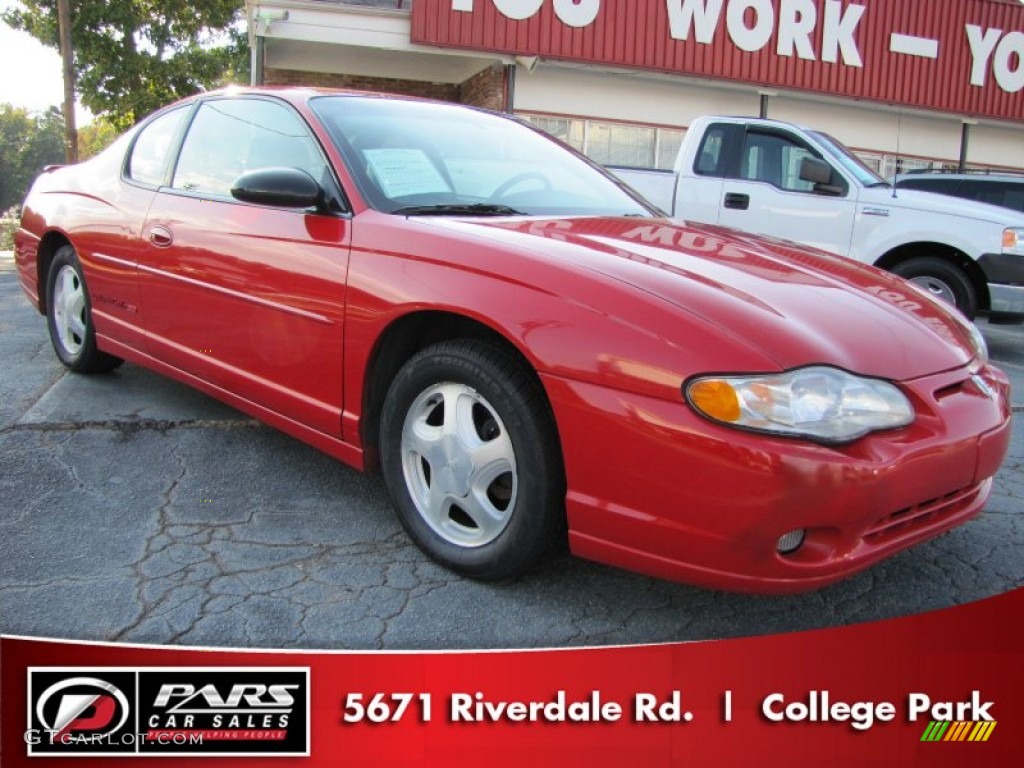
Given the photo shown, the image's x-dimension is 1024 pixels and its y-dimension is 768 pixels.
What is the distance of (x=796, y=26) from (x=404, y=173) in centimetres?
1200

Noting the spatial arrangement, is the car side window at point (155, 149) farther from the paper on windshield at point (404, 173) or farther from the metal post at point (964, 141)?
the metal post at point (964, 141)

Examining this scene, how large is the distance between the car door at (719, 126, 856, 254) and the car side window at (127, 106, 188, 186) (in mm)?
4687

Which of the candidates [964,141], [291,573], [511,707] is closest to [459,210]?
[291,573]

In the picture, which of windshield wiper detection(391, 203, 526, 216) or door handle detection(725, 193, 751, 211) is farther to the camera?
→ door handle detection(725, 193, 751, 211)

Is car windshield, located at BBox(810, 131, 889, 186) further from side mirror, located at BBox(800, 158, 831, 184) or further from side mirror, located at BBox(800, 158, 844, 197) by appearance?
side mirror, located at BBox(800, 158, 831, 184)

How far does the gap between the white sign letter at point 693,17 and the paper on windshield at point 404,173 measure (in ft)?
35.3

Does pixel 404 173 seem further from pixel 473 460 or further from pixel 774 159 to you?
pixel 774 159

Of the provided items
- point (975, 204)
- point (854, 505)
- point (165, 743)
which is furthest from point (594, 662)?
point (975, 204)

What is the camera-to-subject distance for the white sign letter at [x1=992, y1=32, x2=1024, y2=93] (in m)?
14.5

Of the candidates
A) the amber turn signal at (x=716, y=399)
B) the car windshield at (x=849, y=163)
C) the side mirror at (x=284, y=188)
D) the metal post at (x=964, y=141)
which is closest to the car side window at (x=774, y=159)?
the car windshield at (x=849, y=163)

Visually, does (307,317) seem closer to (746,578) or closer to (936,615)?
(746,578)

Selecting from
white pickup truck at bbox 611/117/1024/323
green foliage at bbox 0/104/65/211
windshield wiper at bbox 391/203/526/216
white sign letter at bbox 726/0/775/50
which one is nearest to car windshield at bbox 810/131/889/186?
white pickup truck at bbox 611/117/1024/323

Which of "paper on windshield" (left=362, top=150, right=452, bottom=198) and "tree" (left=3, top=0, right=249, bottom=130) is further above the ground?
"tree" (left=3, top=0, right=249, bottom=130)

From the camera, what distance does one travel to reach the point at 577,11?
1233cm
